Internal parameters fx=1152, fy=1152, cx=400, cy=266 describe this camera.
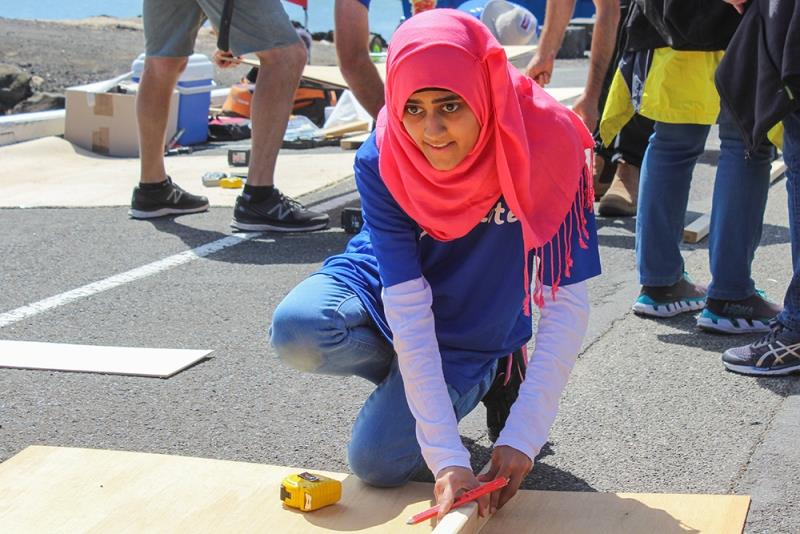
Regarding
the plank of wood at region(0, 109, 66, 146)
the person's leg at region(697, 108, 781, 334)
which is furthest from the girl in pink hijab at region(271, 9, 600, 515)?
the plank of wood at region(0, 109, 66, 146)

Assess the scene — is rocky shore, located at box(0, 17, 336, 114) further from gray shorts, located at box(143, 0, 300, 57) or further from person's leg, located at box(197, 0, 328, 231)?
person's leg, located at box(197, 0, 328, 231)

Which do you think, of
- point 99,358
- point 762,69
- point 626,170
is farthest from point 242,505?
point 626,170

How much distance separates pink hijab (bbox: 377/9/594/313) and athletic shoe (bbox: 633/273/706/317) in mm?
1491

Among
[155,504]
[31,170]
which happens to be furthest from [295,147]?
[155,504]

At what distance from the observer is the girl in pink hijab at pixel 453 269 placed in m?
2.39

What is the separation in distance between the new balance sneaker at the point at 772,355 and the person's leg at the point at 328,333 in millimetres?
1170

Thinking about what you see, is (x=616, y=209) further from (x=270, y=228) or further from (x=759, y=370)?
(x=759, y=370)

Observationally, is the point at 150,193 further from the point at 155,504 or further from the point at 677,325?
the point at 155,504

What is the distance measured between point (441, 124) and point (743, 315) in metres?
1.82

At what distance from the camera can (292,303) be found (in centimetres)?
284

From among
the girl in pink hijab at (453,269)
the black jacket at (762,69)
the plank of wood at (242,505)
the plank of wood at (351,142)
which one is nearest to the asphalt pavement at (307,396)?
the plank of wood at (242,505)

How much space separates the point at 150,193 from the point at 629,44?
2.64 metres

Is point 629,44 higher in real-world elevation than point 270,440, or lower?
higher

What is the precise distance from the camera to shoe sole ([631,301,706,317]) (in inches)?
159
